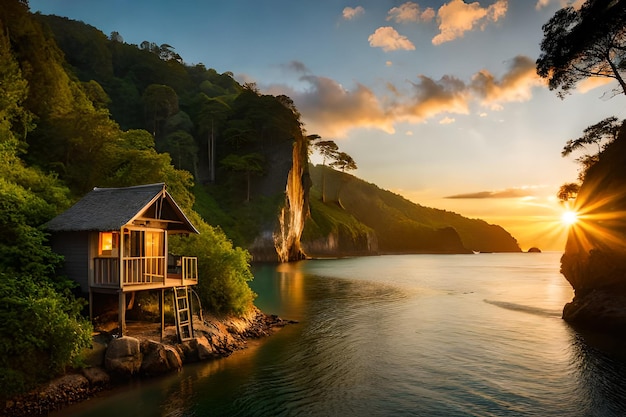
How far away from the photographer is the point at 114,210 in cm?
2025

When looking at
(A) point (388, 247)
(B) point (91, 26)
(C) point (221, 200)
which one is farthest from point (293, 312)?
(A) point (388, 247)

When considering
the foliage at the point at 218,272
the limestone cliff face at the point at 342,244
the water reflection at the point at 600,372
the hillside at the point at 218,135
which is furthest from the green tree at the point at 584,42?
the limestone cliff face at the point at 342,244

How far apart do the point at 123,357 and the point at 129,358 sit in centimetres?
27

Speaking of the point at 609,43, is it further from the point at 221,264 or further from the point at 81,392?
the point at 81,392

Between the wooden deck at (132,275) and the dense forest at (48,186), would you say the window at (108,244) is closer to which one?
the wooden deck at (132,275)

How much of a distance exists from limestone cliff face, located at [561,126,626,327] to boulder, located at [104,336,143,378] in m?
31.0

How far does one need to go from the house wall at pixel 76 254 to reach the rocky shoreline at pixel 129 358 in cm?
295

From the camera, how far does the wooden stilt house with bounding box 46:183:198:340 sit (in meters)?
19.3

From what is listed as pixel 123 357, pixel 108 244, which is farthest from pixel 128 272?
pixel 123 357

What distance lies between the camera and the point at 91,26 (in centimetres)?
11312

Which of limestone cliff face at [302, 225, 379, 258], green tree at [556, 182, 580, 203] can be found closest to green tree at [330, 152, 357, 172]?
limestone cliff face at [302, 225, 379, 258]

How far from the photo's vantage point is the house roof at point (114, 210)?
1931cm

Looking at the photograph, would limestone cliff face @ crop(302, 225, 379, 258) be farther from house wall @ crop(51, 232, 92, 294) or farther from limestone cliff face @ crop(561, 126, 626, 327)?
house wall @ crop(51, 232, 92, 294)

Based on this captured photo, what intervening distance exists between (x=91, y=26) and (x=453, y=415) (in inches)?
5228
